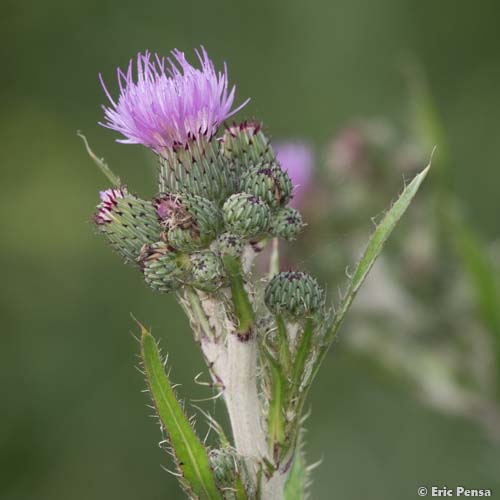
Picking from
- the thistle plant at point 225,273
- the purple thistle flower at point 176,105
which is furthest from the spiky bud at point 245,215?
the purple thistle flower at point 176,105

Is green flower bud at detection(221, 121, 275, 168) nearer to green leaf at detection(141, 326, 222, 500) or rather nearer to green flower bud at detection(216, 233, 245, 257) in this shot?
green flower bud at detection(216, 233, 245, 257)

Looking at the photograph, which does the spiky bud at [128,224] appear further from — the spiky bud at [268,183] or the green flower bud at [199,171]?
the spiky bud at [268,183]

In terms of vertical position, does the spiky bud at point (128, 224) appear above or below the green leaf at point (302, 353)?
above

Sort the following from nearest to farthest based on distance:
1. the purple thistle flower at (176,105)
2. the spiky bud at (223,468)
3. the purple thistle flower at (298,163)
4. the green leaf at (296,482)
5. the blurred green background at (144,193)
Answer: the green leaf at (296,482)
the spiky bud at (223,468)
the purple thistle flower at (176,105)
the purple thistle flower at (298,163)
the blurred green background at (144,193)

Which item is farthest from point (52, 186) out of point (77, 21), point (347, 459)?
point (347, 459)

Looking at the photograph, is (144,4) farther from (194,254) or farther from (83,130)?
(194,254)

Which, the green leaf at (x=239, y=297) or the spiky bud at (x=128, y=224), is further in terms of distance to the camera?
the spiky bud at (x=128, y=224)
